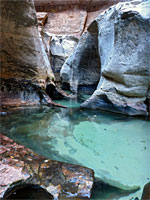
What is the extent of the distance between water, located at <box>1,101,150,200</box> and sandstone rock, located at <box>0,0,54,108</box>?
780mm

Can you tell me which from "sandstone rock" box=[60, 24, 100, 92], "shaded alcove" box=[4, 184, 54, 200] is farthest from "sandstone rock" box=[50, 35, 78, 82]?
"shaded alcove" box=[4, 184, 54, 200]

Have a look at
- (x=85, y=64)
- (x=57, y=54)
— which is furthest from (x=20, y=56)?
(x=57, y=54)

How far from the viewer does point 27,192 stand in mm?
1055

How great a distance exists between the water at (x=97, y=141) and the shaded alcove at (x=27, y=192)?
0.34m

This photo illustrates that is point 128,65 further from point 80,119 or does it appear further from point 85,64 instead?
point 85,64

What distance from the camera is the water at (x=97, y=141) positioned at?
1334mm

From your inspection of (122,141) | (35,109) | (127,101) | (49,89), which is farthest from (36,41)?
(122,141)

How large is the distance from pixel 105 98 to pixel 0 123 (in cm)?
233

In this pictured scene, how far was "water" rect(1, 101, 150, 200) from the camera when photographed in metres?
1.33

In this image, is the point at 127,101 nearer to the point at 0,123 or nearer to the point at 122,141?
the point at 122,141

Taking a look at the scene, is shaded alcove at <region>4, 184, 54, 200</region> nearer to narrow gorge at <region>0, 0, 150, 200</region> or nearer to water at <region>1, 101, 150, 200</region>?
narrow gorge at <region>0, 0, 150, 200</region>

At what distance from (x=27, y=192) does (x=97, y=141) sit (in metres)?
1.26

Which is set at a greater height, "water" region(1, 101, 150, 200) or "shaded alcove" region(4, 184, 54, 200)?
"shaded alcove" region(4, 184, 54, 200)

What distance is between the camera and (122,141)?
2119mm
